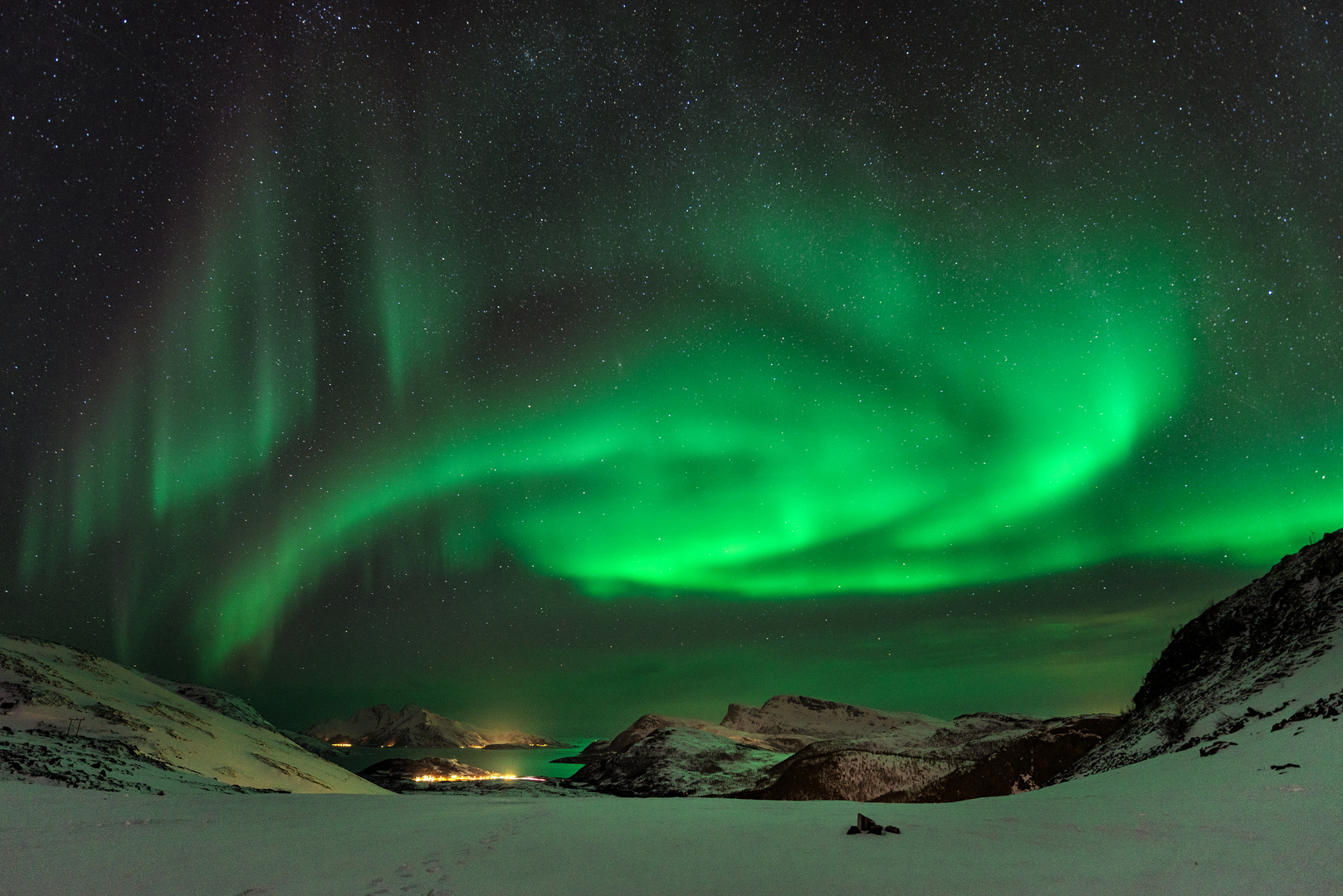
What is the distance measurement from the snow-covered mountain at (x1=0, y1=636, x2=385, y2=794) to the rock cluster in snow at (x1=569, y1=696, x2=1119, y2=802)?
3930 centimetres

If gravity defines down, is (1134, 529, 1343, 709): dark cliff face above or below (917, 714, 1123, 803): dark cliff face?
above

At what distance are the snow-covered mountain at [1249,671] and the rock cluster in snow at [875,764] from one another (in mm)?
10786

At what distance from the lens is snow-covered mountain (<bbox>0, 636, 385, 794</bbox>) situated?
68.9 ft

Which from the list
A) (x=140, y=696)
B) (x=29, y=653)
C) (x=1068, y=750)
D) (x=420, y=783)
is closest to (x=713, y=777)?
(x=420, y=783)

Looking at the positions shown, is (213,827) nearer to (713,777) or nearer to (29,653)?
(29,653)

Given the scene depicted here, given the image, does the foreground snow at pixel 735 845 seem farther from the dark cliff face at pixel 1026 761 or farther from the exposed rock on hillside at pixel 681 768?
the exposed rock on hillside at pixel 681 768

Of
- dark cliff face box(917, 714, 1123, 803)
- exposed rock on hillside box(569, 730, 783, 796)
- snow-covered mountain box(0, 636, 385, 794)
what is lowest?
exposed rock on hillside box(569, 730, 783, 796)

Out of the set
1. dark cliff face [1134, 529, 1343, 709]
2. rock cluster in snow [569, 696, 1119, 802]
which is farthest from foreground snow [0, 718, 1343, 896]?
rock cluster in snow [569, 696, 1119, 802]

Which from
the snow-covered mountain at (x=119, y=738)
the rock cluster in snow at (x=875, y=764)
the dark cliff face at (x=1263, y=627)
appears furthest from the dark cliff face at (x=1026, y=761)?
the snow-covered mountain at (x=119, y=738)

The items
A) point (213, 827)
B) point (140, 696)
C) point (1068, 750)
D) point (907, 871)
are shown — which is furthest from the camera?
point (1068, 750)

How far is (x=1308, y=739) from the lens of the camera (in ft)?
43.5

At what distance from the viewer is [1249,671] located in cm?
2144

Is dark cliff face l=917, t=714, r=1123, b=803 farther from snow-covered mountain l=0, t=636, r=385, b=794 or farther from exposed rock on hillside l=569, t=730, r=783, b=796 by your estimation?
snow-covered mountain l=0, t=636, r=385, b=794

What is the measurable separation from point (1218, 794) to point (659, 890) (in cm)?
1040
